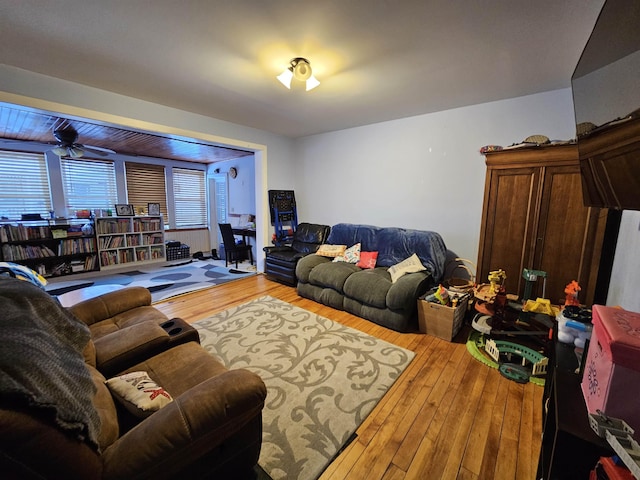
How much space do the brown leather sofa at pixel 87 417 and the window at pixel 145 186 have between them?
534 centimetres

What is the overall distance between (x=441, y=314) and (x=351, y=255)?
1.49 metres

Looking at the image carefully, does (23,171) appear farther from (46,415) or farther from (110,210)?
(46,415)

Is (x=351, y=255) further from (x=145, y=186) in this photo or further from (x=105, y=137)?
(x=145, y=186)

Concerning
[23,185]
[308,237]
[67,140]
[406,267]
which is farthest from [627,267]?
[23,185]

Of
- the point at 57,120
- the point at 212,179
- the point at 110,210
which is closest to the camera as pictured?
the point at 57,120

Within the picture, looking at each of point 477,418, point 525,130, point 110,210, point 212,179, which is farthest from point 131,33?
point 212,179

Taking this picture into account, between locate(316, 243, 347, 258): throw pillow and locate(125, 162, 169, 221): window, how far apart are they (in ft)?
14.0

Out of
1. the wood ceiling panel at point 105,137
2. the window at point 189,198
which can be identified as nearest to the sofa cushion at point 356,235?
the wood ceiling panel at point 105,137

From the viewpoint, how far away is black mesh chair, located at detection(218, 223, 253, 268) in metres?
5.24

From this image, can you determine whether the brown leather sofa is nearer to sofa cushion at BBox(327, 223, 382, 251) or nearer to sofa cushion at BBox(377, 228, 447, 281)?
sofa cushion at BBox(377, 228, 447, 281)

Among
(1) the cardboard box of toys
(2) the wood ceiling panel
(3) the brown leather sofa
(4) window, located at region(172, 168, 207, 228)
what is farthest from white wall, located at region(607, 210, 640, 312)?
(4) window, located at region(172, 168, 207, 228)

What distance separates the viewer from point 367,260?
3.54 metres

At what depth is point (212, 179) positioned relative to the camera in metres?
6.72

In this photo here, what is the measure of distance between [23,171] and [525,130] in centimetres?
740
